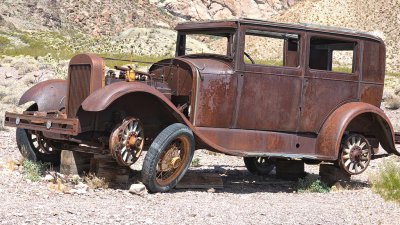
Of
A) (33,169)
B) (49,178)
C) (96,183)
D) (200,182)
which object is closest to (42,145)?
(33,169)

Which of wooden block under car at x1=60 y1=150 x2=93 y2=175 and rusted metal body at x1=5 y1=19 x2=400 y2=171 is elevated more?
rusted metal body at x1=5 y1=19 x2=400 y2=171

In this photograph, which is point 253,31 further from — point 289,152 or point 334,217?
point 334,217

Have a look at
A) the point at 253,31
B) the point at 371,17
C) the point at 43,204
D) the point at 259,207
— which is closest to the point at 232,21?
the point at 253,31

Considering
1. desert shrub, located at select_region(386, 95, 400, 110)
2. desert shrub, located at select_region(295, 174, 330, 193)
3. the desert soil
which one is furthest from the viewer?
desert shrub, located at select_region(386, 95, 400, 110)

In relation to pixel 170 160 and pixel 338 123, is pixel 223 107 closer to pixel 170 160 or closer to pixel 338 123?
pixel 170 160

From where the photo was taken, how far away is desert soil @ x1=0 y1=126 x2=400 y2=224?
201 inches

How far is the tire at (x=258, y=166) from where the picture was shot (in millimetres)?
9359

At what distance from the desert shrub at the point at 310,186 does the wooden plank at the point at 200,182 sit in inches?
50.3

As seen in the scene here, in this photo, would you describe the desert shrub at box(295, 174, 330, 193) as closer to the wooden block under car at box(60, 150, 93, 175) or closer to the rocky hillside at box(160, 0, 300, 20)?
the wooden block under car at box(60, 150, 93, 175)

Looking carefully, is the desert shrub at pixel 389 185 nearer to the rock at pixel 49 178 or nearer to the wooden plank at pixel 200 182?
the wooden plank at pixel 200 182

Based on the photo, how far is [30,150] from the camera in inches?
304

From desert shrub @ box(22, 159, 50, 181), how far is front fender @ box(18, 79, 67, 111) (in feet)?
2.57

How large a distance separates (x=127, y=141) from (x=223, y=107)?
Answer: 156 cm

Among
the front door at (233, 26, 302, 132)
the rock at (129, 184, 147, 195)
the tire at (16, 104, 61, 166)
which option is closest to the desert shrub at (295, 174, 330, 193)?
the front door at (233, 26, 302, 132)
